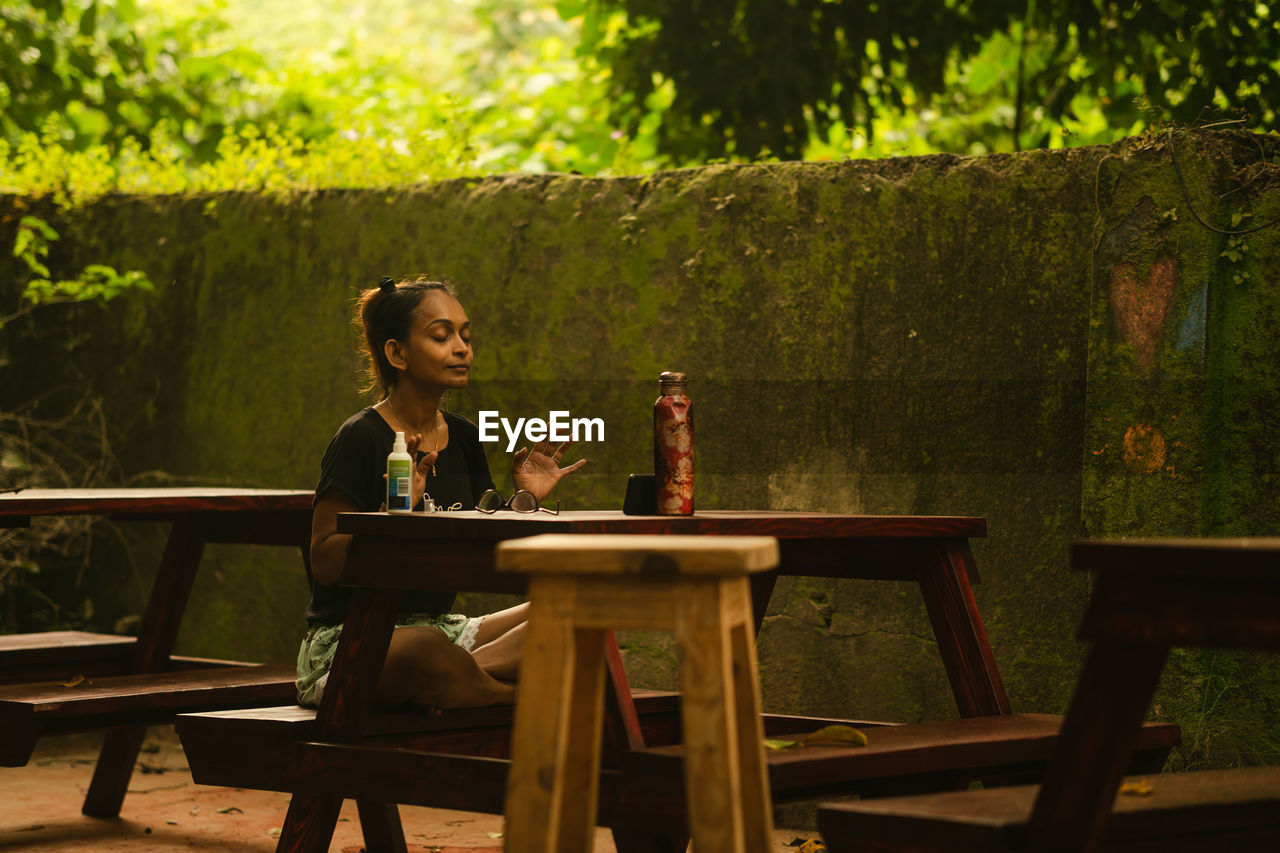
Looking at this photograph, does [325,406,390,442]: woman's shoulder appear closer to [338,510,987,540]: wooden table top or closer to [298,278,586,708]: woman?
[298,278,586,708]: woman

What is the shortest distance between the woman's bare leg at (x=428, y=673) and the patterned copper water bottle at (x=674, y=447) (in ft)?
2.09

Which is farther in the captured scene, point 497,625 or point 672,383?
point 497,625

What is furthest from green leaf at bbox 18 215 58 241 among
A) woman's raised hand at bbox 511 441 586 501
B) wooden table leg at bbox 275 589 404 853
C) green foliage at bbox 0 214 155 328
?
wooden table leg at bbox 275 589 404 853

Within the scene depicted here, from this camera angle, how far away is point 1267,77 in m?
5.59

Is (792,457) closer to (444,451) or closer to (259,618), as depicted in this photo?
(444,451)

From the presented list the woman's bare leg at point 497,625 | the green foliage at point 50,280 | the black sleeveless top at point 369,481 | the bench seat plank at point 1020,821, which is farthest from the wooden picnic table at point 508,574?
the green foliage at point 50,280

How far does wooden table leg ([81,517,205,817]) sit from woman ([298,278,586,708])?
105 cm

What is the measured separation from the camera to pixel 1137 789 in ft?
8.08

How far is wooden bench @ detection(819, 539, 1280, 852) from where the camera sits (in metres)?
2.00

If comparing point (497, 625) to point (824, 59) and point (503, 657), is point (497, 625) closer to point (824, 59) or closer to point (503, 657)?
point (503, 657)

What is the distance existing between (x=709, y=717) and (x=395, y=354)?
2064 millimetres

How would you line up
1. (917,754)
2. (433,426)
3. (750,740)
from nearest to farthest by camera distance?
1. (750,740)
2. (917,754)
3. (433,426)

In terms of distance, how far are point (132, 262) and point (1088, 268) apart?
3899mm

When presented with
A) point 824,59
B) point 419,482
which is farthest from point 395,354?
point 824,59
